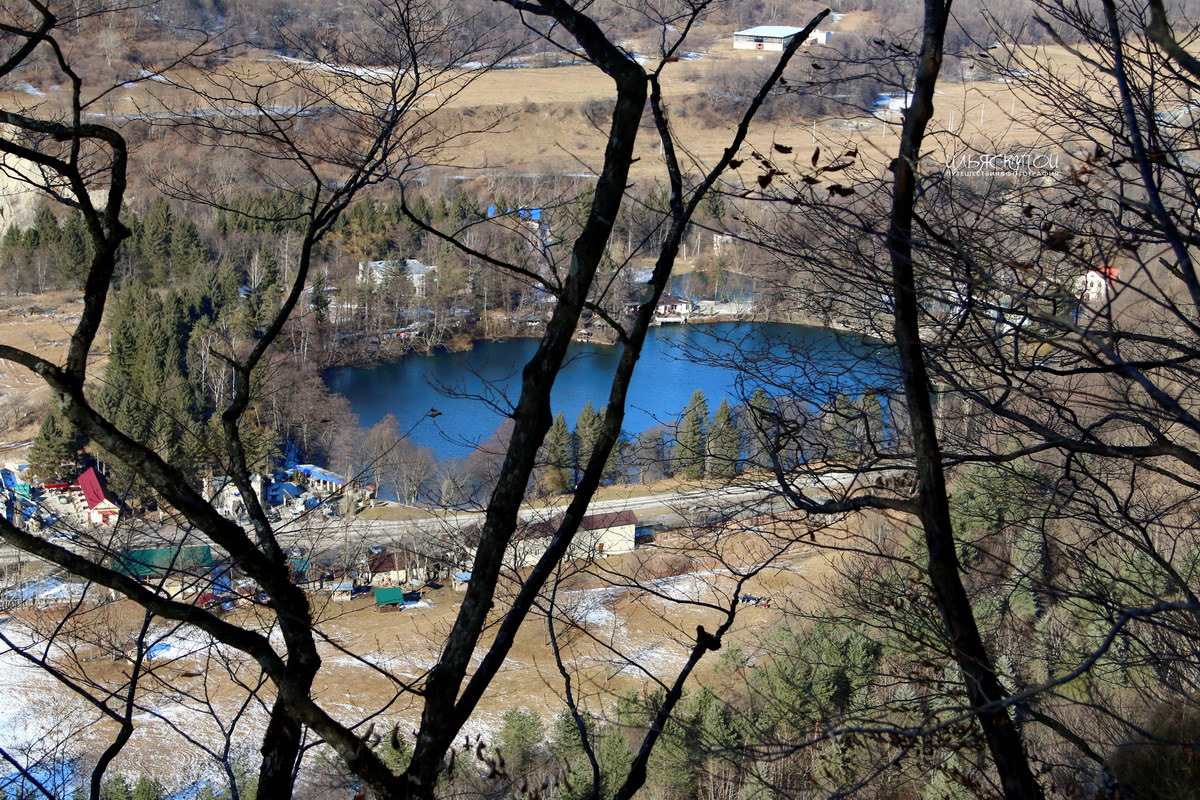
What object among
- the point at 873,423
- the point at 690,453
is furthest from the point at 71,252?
the point at 873,423

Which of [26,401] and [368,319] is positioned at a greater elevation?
[368,319]

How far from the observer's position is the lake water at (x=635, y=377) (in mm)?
2816

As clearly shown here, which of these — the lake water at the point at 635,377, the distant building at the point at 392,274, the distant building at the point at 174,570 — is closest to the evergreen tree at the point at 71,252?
the lake water at the point at 635,377

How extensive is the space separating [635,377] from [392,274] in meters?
7.60

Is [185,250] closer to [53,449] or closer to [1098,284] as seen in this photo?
[53,449]

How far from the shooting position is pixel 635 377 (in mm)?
15570

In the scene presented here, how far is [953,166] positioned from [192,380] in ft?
38.0

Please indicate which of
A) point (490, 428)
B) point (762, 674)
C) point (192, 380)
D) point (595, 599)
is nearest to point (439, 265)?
point (490, 428)

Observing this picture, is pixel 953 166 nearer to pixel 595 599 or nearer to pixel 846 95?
pixel 846 95

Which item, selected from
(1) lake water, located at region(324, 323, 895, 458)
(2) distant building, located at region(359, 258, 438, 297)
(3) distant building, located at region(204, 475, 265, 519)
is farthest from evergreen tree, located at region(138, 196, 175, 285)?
(3) distant building, located at region(204, 475, 265, 519)

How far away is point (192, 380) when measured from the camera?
1265 cm

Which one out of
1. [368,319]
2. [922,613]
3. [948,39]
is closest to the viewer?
[922,613]

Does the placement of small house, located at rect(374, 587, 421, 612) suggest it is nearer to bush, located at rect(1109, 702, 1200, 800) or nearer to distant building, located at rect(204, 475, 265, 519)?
distant building, located at rect(204, 475, 265, 519)

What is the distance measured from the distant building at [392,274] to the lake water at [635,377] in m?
1.65
